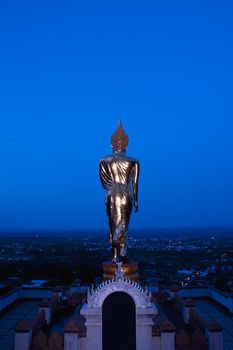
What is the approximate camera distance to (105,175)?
12508mm

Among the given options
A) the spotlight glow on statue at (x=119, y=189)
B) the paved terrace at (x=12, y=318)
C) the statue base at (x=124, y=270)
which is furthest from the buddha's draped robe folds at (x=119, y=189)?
the paved terrace at (x=12, y=318)

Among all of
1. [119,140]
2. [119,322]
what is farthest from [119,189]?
[119,322]

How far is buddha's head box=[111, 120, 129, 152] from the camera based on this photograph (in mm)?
12922

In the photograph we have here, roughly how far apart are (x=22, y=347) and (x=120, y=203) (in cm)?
447

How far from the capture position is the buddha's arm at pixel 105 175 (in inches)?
491

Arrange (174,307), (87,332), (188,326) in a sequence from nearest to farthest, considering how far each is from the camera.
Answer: (87,332) → (188,326) → (174,307)

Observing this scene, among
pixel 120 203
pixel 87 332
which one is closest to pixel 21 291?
pixel 120 203

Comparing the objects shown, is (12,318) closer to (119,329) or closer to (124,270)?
(124,270)

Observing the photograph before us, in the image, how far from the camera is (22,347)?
32.3 feet

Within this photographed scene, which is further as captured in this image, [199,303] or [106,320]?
[199,303]

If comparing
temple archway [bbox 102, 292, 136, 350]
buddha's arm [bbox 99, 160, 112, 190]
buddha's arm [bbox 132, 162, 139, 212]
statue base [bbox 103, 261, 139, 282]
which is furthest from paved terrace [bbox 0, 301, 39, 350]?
buddha's arm [bbox 132, 162, 139, 212]

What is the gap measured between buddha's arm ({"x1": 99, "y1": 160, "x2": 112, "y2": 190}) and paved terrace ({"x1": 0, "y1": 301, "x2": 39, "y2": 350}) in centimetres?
520

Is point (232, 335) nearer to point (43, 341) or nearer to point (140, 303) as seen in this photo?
point (140, 303)

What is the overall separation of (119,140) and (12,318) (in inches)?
297
